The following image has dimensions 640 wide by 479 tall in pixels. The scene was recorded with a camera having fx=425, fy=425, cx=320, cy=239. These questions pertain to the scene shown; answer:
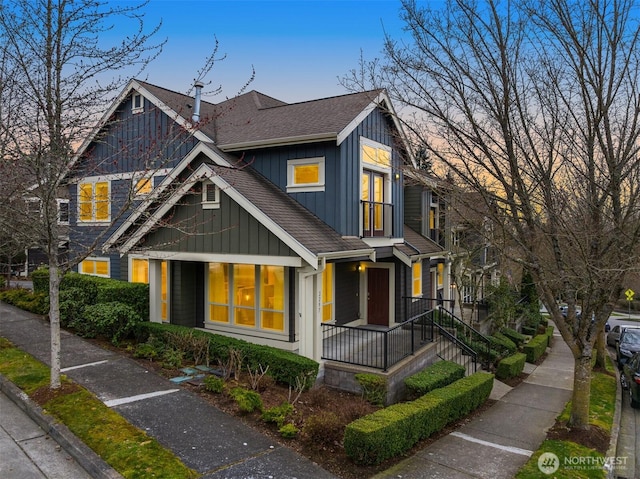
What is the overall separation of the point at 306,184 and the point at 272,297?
361 centimetres

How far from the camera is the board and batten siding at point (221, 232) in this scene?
10490mm

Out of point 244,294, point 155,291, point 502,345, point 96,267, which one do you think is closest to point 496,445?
point 244,294

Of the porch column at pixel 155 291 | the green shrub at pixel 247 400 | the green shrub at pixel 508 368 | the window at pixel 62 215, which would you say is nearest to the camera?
the green shrub at pixel 247 400

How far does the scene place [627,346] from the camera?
54.5 ft

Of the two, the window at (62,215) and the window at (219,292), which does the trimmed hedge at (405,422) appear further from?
the window at (62,215)

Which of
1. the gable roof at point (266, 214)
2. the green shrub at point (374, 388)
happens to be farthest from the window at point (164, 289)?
the green shrub at point (374, 388)

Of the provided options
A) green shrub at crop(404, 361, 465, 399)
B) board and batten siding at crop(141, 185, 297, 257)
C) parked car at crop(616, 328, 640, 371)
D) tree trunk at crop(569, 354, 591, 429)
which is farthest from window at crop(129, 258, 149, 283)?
parked car at crop(616, 328, 640, 371)

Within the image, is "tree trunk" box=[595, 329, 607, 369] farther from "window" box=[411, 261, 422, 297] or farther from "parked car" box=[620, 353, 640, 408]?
"window" box=[411, 261, 422, 297]

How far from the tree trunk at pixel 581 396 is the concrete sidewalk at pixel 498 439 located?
73 centimetres

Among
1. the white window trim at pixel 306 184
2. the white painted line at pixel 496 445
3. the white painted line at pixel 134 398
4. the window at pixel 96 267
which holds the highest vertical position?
the white window trim at pixel 306 184

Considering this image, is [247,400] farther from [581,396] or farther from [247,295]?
[581,396]

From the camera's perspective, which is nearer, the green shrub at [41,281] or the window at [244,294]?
the window at [244,294]

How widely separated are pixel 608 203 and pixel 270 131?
9.76 meters

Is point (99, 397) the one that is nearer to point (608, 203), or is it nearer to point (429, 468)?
point (429, 468)
